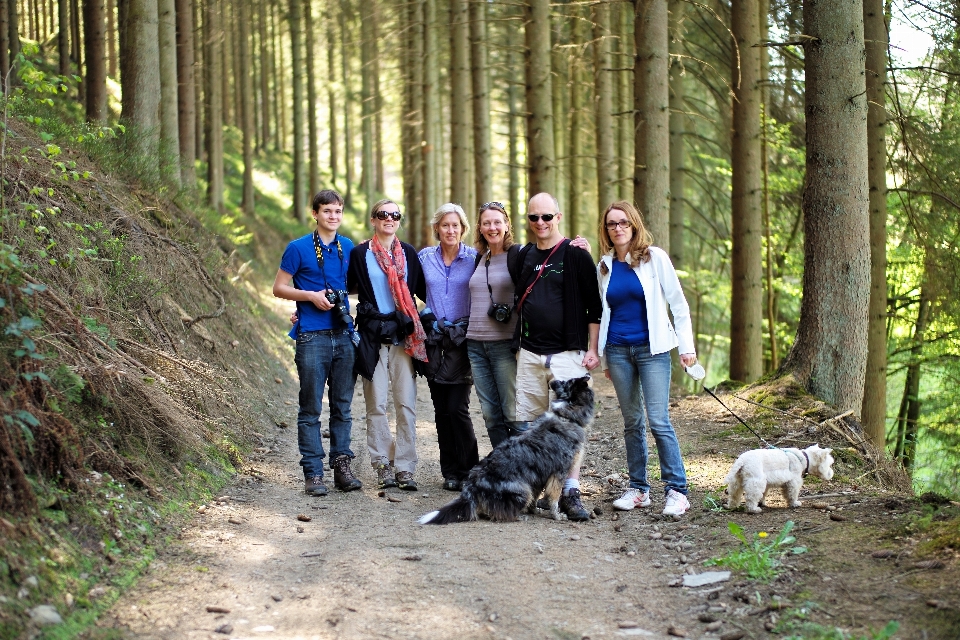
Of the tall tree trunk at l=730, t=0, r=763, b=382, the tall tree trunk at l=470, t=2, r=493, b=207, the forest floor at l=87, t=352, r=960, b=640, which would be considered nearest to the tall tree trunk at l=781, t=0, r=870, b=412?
the forest floor at l=87, t=352, r=960, b=640

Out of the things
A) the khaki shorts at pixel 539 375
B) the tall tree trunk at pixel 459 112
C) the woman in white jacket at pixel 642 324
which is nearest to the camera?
the woman in white jacket at pixel 642 324

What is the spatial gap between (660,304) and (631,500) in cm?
161

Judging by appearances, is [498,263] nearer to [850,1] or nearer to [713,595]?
[713,595]

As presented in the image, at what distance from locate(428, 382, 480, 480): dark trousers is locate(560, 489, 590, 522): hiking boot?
1.18 metres

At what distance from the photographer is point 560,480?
241 inches

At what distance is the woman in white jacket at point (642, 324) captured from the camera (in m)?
6.06

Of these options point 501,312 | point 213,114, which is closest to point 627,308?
point 501,312

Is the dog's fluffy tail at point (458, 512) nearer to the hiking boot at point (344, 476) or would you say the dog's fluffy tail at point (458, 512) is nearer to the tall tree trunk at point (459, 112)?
the hiking boot at point (344, 476)

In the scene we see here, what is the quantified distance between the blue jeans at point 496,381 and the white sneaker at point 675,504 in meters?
1.34

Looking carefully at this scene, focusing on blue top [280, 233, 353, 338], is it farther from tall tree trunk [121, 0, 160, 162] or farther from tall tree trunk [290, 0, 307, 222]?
tall tree trunk [290, 0, 307, 222]

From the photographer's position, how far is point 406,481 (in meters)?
7.07

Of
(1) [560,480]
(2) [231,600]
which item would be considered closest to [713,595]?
(1) [560,480]

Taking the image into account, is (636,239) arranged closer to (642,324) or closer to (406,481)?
(642,324)

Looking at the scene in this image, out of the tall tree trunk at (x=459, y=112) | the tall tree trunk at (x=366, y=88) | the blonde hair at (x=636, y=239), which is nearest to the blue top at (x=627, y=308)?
the blonde hair at (x=636, y=239)
